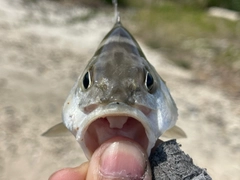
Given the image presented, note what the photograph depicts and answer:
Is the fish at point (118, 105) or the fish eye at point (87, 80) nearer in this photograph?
the fish at point (118, 105)

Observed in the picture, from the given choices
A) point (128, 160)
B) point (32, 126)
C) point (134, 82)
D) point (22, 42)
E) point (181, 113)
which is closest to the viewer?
point (128, 160)

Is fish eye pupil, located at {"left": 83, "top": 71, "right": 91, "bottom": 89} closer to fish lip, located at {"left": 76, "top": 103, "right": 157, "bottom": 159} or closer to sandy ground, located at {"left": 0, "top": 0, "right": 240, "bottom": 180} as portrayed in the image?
fish lip, located at {"left": 76, "top": 103, "right": 157, "bottom": 159}

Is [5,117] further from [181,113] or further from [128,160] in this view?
[128,160]

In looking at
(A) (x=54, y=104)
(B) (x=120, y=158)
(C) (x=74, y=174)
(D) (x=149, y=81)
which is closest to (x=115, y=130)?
(B) (x=120, y=158)

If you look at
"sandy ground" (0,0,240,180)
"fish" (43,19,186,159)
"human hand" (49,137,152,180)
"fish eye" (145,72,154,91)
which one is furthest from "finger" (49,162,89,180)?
"sandy ground" (0,0,240,180)

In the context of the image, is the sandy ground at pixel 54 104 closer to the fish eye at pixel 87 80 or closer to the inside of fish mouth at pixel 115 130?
the fish eye at pixel 87 80

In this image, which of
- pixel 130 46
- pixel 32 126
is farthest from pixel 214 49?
pixel 130 46

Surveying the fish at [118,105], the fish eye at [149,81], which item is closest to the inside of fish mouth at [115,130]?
the fish at [118,105]

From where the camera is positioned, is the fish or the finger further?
the finger
